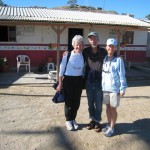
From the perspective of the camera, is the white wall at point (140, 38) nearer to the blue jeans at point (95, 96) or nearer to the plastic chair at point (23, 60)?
the plastic chair at point (23, 60)

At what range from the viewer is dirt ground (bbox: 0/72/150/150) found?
4.78 metres

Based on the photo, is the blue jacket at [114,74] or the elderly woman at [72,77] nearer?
the blue jacket at [114,74]

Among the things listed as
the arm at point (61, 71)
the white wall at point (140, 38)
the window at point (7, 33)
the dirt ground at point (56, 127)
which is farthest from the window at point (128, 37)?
the arm at point (61, 71)

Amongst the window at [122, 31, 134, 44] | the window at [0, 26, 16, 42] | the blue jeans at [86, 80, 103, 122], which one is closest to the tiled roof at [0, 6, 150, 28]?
the window at [0, 26, 16, 42]

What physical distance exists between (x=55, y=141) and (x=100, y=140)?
2.70ft

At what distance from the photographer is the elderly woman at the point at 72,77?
16.3ft

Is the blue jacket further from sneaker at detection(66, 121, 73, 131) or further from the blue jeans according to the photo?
sneaker at detection(66, 121, 73, 131)

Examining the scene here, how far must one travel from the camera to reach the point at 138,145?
15.9ft

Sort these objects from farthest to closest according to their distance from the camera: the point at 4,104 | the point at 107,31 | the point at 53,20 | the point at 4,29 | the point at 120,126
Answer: the point at 107,31 < the point at 4,29 < the point at 53,20 < the point at 4,104 < the point at 120,126

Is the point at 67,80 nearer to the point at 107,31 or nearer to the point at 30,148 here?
the point at 30,148

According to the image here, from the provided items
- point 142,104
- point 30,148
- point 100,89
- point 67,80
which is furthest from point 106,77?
point 142,104

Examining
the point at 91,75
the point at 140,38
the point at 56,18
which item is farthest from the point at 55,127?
the point at 140,38

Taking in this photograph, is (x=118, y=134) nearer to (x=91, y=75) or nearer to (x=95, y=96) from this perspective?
(x=95, y=96)

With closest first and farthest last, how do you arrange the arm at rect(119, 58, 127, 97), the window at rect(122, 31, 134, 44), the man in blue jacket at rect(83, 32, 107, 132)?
the arm at rect(119, 58, 127, 97), the man in blue jacket at rect(83, 32, 107, 132), the window at rect(122, 31, 134, 44)
